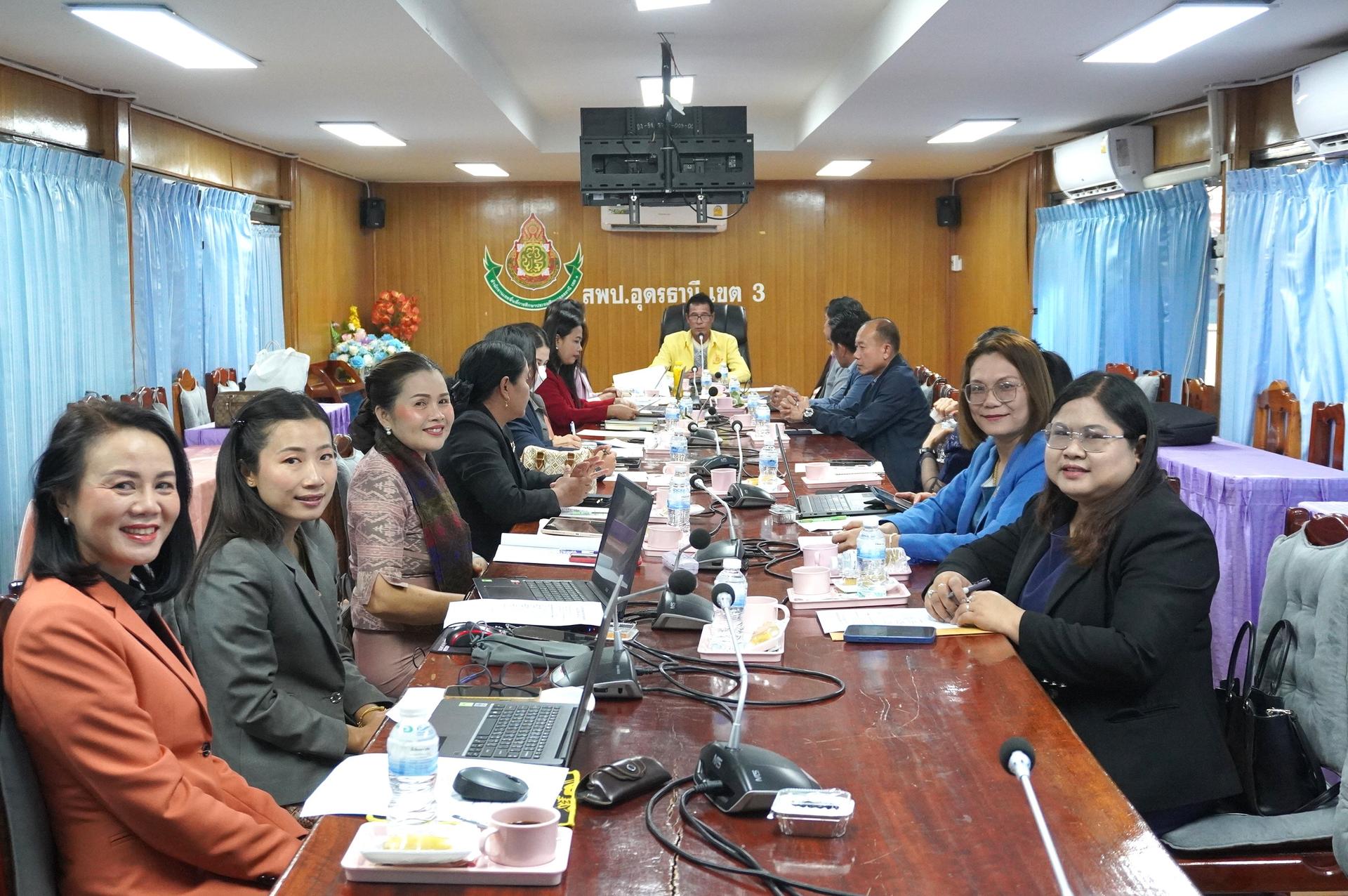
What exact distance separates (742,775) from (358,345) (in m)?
8.64

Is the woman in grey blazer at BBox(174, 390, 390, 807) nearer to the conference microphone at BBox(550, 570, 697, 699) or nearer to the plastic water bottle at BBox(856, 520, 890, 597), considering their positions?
the conference microphone at BBox(550, 570, 697, 699)

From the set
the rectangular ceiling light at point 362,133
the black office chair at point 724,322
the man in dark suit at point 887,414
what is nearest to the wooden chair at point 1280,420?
the man in dark suit at point 887,414

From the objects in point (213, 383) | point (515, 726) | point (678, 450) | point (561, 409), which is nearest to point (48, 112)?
point (213, 383)

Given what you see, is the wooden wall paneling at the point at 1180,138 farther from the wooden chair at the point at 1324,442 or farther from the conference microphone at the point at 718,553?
the conference microphone at the point at 718,553

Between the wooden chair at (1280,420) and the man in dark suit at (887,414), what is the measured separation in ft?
4.94

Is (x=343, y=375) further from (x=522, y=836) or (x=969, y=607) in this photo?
(x=522, y=836)

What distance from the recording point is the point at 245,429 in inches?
91.3

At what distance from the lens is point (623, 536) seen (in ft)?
7.67

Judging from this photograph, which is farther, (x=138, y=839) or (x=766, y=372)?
(x=766, y=372)

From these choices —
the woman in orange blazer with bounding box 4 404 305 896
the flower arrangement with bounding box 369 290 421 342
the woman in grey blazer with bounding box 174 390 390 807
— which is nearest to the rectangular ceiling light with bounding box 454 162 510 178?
the flower arrangement with bounding box 369 290 421 342

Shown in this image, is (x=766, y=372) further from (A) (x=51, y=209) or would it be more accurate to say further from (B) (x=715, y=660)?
(B) (x=715, y=660)

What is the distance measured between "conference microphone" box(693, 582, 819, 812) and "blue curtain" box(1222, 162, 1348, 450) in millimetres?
4741

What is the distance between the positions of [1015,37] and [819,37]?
5.06 feet

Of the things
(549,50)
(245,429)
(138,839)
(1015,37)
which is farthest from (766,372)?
(138,839)
